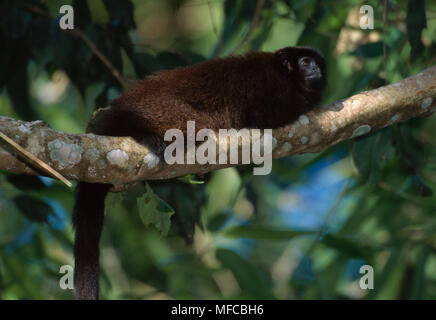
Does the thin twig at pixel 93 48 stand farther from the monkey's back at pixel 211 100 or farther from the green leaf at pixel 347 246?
the green leaf at pixel 347 246

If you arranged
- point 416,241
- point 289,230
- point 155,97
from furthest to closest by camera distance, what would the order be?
1. point 416,241
2. point 289,230
3. point 155,97

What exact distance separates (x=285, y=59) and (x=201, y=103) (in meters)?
0.87

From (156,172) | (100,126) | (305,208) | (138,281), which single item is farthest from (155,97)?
(305,208)

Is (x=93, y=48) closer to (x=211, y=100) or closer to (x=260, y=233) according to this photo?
(x=211, y=100)

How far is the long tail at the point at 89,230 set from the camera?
9.78 ft

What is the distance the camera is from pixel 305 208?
7.85 meters

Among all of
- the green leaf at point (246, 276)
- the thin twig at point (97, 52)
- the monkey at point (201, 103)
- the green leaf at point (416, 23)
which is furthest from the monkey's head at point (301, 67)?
the green leaf at point (246, 276)

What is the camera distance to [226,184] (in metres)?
6.23

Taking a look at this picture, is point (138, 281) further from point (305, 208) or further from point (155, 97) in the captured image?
point (155, 97)

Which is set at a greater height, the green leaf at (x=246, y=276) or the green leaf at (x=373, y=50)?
the green leaf at (x=373, y=50)

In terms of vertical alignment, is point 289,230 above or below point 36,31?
below

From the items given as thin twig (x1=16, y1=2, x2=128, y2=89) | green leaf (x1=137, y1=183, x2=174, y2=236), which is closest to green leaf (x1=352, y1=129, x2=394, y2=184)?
green leaf (x1=137, y1=183, x2=174, y2=236)

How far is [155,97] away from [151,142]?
0.53 metres

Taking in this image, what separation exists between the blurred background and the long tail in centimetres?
21
